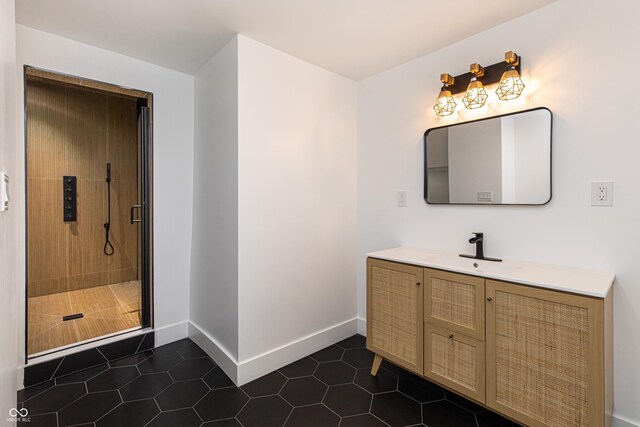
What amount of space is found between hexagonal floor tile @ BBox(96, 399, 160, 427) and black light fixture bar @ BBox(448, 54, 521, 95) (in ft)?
9.17

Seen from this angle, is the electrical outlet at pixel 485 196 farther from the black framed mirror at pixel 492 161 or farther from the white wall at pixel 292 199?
the white wall at pixel 292 199

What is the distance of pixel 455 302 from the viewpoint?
1.78m

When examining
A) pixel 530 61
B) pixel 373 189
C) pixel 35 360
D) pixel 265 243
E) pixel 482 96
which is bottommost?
pixel 35 360

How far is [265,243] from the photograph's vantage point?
2.29m

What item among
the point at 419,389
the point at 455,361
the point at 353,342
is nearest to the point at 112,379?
the point at 353,342

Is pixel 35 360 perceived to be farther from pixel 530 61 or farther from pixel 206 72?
pixel 530 61

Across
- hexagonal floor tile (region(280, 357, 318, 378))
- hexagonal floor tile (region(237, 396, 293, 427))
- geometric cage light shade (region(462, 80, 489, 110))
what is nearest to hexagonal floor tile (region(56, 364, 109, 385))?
hexagonal floor tile (region(237, 396, 293, 427))

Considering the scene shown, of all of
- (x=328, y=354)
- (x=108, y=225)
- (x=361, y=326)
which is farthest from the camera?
(x=108, y=225)

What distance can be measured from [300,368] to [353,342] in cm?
61

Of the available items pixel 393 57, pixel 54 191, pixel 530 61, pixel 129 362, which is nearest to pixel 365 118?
pixel 393 57

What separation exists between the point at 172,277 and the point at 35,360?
3.20 ft

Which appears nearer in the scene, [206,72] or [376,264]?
[376,264]

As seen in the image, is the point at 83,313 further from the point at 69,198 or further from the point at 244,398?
the point at 244,398

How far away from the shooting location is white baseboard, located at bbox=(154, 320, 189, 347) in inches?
104
